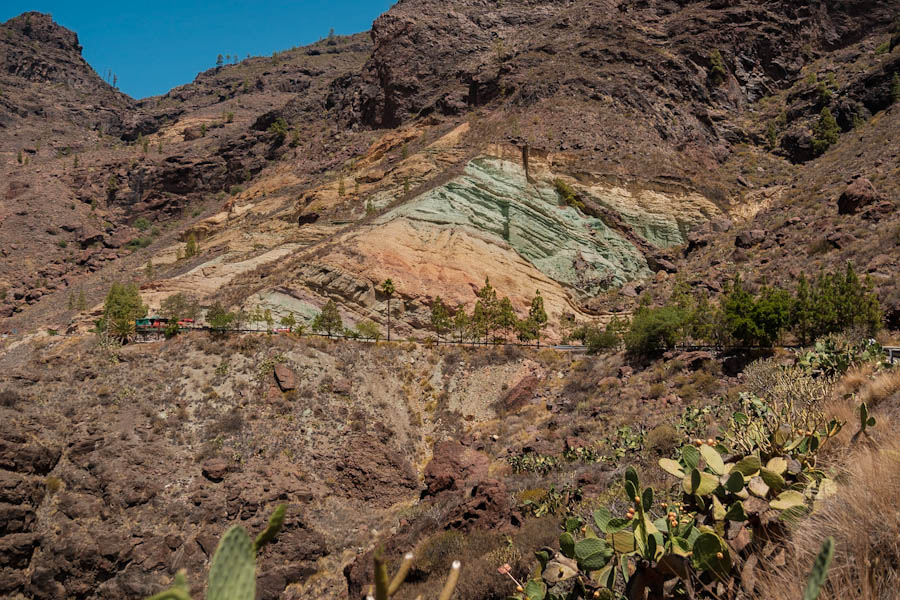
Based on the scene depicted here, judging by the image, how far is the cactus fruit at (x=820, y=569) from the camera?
4.24ft

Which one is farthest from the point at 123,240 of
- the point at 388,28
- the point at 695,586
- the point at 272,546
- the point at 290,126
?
the point at 695,586

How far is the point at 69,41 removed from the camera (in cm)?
15000

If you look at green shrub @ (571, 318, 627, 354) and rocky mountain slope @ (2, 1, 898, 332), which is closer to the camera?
green shrub @ (571, 318, 627, 354)

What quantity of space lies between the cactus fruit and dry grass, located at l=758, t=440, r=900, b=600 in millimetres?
1536

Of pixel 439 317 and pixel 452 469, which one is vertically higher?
pixel 439 317

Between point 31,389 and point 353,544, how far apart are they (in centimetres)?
1772

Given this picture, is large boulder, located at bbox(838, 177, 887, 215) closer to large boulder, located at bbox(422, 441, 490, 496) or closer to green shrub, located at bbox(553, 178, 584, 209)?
green shrub, located at bbox(553, 178, 584, 209)

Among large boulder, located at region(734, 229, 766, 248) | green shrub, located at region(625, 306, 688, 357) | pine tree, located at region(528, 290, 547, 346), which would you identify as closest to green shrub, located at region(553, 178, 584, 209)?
large boulder, located at region(734, 229, 766, 248)

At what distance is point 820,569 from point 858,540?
179 cm

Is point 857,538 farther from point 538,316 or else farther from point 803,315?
point 538,316

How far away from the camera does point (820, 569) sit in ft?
4.59

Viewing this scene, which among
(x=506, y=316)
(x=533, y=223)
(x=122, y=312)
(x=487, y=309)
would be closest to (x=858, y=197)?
(x=533, y=223)

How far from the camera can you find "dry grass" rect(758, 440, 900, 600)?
2492mm

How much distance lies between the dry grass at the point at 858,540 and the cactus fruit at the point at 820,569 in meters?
1.54
